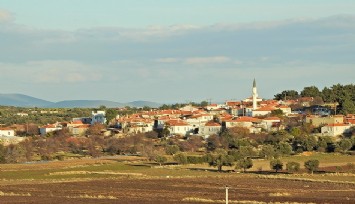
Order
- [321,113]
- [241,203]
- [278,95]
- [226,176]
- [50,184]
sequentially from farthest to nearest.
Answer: [278,95], [321,113], [226,176], [50,184], [241,203]

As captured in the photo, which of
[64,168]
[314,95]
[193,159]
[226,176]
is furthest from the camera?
[314,95]

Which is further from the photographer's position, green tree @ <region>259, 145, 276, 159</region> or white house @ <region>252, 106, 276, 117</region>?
white house @ <region>252, 106, 276, 117</region>

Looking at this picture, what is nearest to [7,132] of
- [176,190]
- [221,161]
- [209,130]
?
[209,130]

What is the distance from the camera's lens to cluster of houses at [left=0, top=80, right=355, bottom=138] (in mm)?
119875

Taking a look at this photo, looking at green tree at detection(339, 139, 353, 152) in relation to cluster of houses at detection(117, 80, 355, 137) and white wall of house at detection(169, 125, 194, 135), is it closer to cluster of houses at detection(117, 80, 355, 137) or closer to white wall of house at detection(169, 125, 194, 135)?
cluster of houses at detection(117, 80, 355, 137)

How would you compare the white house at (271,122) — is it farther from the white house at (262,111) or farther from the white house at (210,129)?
the white house at (262,111)

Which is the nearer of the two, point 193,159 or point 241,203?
point 241,203

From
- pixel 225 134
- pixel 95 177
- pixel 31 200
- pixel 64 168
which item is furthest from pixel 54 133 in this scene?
pixel 31 200

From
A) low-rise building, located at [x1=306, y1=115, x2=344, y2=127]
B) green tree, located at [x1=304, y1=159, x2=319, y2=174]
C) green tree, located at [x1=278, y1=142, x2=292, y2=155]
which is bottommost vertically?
green tree, located at [x1=304, y1=159, x2=319, y2=174]

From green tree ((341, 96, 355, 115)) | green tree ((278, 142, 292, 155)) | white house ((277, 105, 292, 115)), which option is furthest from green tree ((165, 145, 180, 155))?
white house ((277, 105, 292, 115))

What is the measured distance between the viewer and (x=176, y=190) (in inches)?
2275

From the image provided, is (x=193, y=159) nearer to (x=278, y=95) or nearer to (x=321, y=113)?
(x=321, y=113)

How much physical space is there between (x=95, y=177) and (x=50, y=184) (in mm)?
9128

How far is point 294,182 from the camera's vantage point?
216ft
